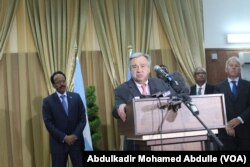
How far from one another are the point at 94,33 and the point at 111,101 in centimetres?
119

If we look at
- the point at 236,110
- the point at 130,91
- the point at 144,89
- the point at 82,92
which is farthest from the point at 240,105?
the point at 82,92

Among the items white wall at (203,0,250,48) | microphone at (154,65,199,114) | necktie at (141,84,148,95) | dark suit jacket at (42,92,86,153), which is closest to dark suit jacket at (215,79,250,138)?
dark suit jacket at (42,92,86,153)

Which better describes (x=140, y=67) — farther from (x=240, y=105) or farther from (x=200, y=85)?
(x=200, y=85)

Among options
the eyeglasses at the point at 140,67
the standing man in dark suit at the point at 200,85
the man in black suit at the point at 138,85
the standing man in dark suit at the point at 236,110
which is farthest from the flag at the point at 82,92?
the eyeglasses at the point at 140,67

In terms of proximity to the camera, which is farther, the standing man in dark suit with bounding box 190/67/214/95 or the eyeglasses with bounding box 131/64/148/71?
the standing man in dark suit with bounding box 190/67/214/95

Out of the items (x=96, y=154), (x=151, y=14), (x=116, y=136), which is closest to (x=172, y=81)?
(x=96, y=154)

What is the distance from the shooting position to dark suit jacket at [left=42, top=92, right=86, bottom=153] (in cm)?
490

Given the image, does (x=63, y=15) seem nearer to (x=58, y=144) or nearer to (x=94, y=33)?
(x=94, y=33)

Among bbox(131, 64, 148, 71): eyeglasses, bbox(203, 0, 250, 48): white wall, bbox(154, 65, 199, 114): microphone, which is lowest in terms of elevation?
bbox(154, 65, 199, 114): microphone

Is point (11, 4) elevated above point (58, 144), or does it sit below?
above

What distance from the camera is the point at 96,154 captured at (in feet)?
7.02

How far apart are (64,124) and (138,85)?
200cm

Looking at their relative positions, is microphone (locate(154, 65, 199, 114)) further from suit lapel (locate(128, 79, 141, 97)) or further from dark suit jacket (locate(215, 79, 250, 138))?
dark suit jacket (locate(215, 79, 250, 138))

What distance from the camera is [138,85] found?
3246mm
